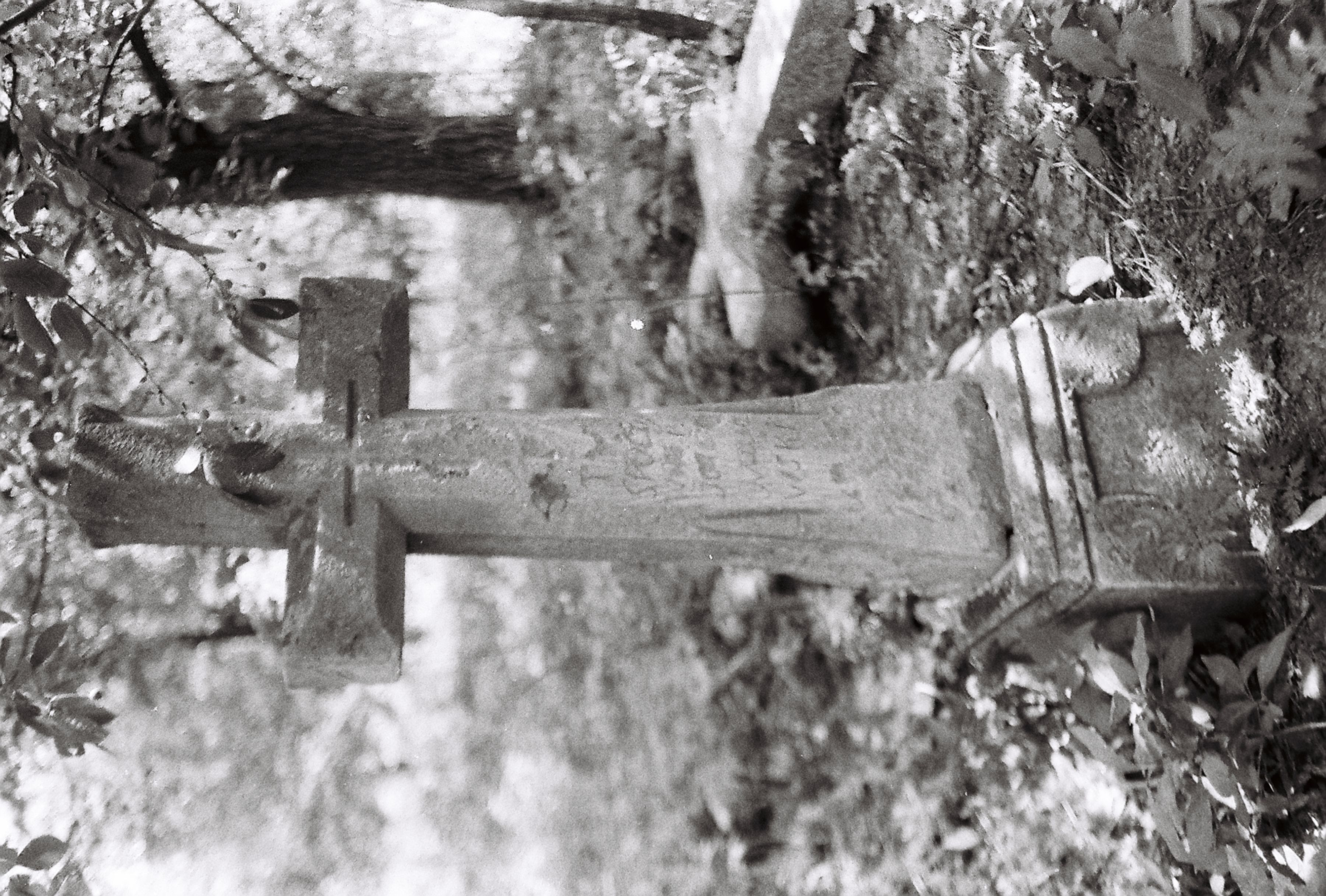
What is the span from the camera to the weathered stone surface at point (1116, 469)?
1.91m

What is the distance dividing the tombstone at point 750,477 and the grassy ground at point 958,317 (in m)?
0.16

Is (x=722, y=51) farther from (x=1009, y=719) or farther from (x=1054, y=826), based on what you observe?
(x=1054, y=826)

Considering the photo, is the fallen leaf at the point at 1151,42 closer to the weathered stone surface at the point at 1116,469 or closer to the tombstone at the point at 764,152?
the weathered stone surface at the point at 1116,469

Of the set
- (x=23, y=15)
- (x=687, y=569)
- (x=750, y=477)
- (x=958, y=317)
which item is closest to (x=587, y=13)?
(x=958, y=317)

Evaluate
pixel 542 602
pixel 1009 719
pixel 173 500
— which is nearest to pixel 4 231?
pixel 173 500

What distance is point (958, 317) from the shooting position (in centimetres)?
266

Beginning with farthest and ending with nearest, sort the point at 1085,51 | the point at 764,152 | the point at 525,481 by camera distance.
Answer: the point at 764,152, the point at 525,481, the point at 1085,51

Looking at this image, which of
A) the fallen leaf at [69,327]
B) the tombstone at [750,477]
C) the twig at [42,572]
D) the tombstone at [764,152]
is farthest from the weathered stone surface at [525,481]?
the tombstone at [764,152]

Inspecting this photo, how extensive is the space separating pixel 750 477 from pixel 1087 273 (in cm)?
88

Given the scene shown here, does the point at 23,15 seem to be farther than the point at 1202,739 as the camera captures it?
No

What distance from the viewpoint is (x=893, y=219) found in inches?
115

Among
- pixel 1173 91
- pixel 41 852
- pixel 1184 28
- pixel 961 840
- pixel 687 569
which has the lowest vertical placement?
pixel 687 569

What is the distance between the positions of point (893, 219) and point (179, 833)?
325 cm

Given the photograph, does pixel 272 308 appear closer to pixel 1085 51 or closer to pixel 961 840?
pixel 1085 51
